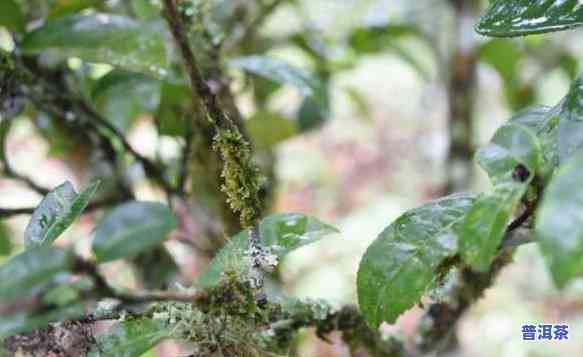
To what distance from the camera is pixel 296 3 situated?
3.84 feet

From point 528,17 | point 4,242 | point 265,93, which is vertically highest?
point 528,17

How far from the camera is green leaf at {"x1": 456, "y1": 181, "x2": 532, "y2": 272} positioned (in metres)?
0.32

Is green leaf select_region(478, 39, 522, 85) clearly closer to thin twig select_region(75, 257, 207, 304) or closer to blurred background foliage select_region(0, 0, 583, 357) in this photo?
blurred background foliage select_region(0, 0, 583, 357)

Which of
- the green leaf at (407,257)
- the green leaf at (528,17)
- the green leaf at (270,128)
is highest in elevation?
the green leaf at (528,17)

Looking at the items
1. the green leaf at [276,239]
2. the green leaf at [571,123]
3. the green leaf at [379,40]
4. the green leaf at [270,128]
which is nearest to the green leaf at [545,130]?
the green leaf at [571,123]

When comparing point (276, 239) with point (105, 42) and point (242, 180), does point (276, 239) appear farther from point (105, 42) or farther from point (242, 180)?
point (105, 42)

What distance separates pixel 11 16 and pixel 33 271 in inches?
18.4

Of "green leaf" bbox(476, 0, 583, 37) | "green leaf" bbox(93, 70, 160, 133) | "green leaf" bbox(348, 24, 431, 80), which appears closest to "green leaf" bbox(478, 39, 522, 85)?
"green leaf" bbox(348, 24, 431, 80)

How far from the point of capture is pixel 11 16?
67cm

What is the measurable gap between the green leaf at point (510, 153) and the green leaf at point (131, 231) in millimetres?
166

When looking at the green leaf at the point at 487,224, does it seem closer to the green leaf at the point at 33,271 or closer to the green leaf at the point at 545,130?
the green leaf at the point at 545,130

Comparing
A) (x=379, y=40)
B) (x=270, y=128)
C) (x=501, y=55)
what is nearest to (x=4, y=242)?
(x=270, y=128)

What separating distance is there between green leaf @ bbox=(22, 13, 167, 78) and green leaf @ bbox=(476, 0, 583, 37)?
0.28 m

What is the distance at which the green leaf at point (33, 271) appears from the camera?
0.28 metres
